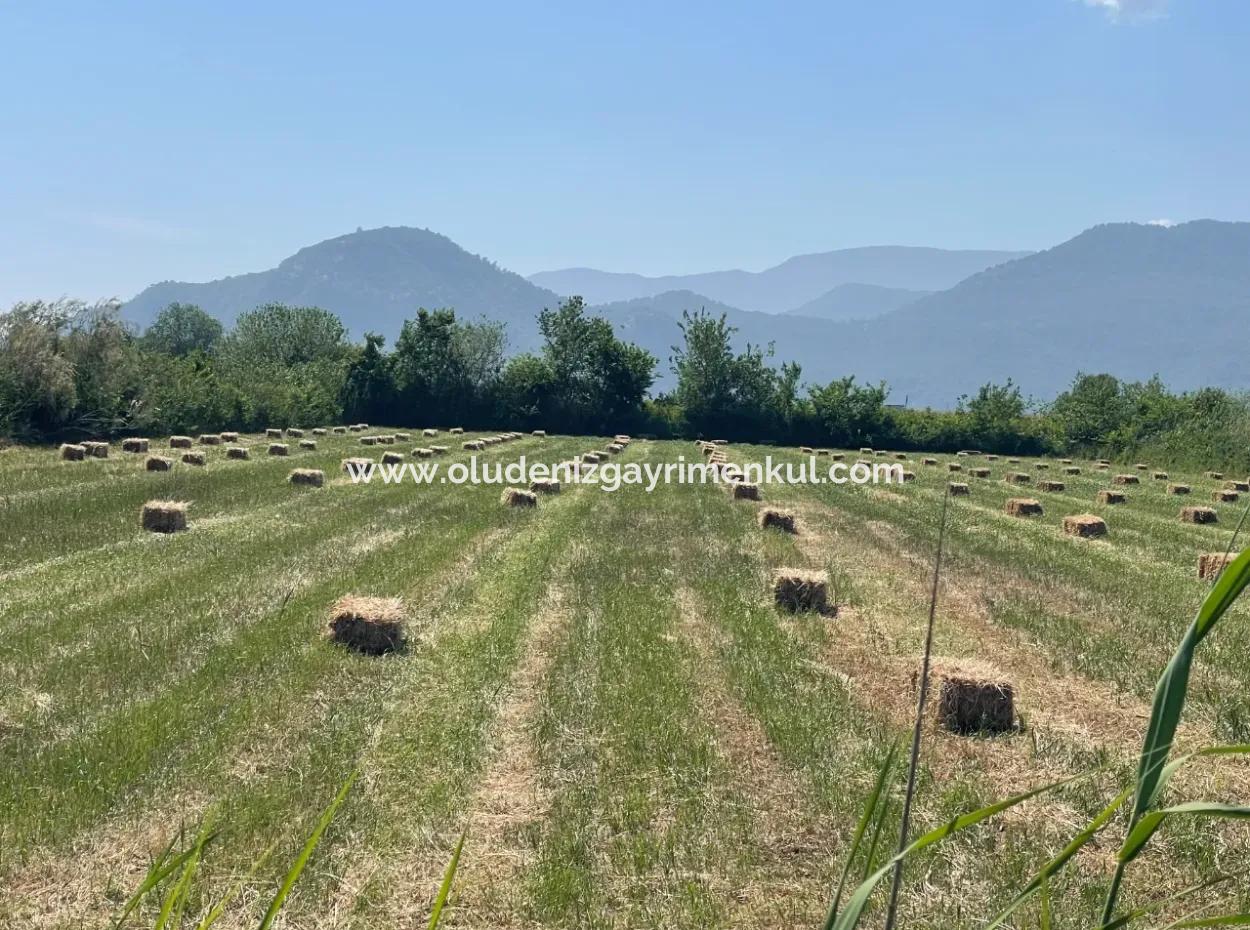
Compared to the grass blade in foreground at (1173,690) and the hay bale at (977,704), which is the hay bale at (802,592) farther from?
the grass blade in foreground at (1173,690)

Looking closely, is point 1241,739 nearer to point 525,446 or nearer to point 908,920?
point 908,920

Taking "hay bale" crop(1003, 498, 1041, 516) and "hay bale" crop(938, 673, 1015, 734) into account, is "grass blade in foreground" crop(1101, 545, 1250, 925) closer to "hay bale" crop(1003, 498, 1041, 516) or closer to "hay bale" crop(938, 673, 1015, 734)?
"hay bale" crop(938, 673, 1015, 734)

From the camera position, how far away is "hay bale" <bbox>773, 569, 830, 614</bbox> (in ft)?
41.9

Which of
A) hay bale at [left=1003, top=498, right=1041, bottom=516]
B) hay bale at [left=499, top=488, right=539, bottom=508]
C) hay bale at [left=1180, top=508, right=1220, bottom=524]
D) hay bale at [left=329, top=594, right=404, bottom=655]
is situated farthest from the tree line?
hay bale at [left=329, top=594, right=404, bottom=655]

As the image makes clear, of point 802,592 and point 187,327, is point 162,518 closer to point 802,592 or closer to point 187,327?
point 802,592

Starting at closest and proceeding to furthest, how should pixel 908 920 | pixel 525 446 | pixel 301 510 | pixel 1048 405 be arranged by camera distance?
1. pixel 908 920
2. pixel 301 510
3. pixel 525 446
4. pixel 1048 405

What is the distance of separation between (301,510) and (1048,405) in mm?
63748

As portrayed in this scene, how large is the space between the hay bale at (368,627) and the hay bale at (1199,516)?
21.5 meters

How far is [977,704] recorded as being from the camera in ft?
28.0

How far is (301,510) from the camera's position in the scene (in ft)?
67.5

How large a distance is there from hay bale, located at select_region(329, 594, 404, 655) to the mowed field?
0.21 m

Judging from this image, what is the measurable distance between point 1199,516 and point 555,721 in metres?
21.6

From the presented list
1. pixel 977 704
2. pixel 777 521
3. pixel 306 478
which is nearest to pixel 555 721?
pixel 977 704

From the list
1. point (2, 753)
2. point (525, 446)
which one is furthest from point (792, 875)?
point (525, 446)
